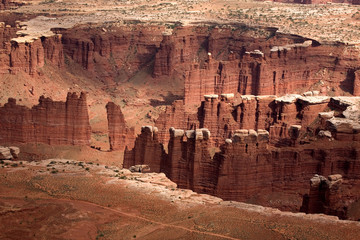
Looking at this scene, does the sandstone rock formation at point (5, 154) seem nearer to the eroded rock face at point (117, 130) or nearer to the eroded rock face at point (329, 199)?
the eroded rock face at point (117, 130)

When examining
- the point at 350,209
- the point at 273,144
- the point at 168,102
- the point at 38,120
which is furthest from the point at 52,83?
the point at 350,209

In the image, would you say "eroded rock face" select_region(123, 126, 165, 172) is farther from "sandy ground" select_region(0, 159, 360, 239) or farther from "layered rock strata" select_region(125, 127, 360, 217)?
"sandy ground" select_region(0, 159, 360, 239)

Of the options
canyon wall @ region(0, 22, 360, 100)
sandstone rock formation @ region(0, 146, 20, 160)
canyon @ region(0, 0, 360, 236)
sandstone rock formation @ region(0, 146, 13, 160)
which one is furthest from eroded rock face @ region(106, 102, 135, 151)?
canyon wall @ region(0, 22, 360, 100)

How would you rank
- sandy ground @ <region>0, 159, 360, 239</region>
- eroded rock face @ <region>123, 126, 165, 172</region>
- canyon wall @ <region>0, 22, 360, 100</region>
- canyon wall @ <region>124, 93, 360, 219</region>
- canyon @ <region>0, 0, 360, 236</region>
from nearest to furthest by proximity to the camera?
sandy ground @ <region>0, 159, 360, 239</region>, canyon wall @ <region>124, 93, 360, 219</region>, canyon @ <region>0, 0, 360, 236</region>, eroded rock face @ <region>123, 126, 165, 172</region>, canyon wall @ <region>0, 22, 360, 100</region>

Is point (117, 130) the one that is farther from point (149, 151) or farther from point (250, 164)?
point (250, 164)

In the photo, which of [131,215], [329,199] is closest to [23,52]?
[131,215]

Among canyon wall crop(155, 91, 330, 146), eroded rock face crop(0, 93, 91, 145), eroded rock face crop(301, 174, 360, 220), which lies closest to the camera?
eroded rock face crop(301, 174, 360, 220)

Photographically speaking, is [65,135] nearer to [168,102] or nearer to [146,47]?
[168,102]

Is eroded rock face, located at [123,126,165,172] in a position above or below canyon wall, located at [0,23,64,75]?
below
